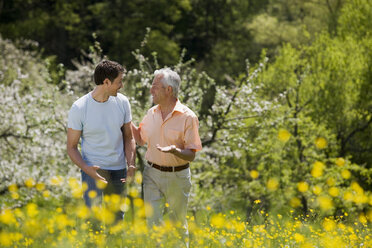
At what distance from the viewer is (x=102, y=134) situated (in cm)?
353

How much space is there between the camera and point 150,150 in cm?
371

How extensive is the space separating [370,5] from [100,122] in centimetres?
1053

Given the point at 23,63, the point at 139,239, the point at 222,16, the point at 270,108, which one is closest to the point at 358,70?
the point at 270,108

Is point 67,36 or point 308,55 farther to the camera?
point 67,36

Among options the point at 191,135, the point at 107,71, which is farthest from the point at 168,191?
the point at 107,71

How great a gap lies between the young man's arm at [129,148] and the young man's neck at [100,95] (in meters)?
0.27

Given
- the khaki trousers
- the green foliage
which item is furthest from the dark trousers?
the green foliage

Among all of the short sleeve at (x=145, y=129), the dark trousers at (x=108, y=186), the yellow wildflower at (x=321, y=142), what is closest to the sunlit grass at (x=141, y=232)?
the dark trousers at (x=108, y=186)

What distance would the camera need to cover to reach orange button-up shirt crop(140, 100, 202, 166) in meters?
3.58

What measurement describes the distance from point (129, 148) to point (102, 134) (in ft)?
0.84

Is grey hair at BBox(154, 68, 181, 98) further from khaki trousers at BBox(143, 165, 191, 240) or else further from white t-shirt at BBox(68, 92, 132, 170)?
khaki trousers at BBox(143, 165, 191, 240)

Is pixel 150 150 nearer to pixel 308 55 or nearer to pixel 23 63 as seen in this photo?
pixel 308 55

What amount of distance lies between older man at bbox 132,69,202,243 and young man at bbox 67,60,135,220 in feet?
0.58

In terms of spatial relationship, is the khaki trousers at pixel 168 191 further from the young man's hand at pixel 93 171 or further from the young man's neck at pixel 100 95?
the young man's neck at pixel 100 95
